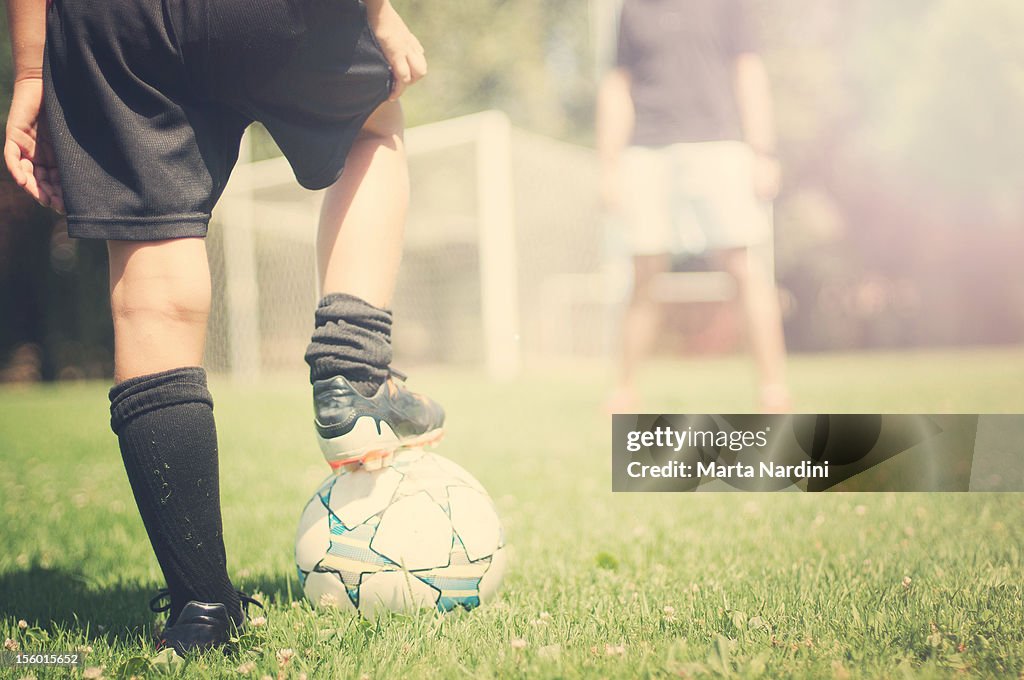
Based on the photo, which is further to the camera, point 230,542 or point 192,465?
point 230,542

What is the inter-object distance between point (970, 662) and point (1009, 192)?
15.5 m

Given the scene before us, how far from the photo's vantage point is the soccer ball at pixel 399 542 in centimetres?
159

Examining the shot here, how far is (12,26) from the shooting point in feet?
4.55

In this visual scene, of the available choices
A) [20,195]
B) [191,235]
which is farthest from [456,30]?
[191,235]

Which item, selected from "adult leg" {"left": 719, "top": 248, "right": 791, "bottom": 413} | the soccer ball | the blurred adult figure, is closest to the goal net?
the blurred adult figure

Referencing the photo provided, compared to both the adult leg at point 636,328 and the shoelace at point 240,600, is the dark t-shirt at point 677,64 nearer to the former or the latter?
the adult leg at point 636,328

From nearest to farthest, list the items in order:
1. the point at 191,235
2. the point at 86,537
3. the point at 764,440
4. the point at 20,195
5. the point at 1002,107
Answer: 1. the point at 191,235
2. the point at 86,537
3. the point at 764,440
4. the point at 20,195
5. the point at 1002,107

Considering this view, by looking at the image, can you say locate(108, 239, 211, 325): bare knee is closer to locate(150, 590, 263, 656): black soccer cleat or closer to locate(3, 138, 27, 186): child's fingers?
locate(3, 138, 27, 186): child's fingers

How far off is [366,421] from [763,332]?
3.01 m

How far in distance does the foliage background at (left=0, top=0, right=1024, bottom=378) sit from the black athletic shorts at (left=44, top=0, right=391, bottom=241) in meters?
12.9

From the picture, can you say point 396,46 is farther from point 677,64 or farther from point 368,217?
point 677,64

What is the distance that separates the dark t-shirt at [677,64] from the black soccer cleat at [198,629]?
12.2ft

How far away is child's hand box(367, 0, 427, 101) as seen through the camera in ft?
4.82

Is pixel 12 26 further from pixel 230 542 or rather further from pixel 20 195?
pixel 20 195
